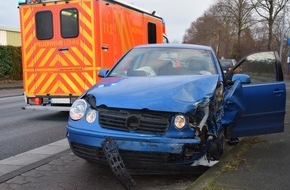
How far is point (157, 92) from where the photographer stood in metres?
4.76

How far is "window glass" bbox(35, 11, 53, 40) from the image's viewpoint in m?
10.0

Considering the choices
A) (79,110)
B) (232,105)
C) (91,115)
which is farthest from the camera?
(232,105)

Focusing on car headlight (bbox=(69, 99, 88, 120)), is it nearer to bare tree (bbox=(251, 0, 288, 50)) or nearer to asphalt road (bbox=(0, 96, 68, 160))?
asphalt road (bbox=(0, 96, 68, 160))

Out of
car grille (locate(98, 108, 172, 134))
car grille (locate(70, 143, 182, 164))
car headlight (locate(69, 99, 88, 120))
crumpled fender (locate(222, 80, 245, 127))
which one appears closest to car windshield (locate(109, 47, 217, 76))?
crumpled fender (locate(222, 80, 245, 127))

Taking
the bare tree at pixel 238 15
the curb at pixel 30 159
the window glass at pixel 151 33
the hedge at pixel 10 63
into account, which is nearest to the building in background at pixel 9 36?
the hedge at pixel 10 63

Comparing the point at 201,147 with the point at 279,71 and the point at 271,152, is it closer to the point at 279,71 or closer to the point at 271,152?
the point at 271,152

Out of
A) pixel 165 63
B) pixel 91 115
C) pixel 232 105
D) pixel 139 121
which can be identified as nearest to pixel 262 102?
Result: pixel 232 105

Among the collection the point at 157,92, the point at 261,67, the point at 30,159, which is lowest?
the point at 30,159

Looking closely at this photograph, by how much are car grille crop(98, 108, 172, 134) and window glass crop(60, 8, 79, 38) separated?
566 centimetres

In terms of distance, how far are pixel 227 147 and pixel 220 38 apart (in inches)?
2430

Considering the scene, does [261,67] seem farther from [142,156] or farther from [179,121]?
[142,156]

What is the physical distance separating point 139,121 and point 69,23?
600 centimetres

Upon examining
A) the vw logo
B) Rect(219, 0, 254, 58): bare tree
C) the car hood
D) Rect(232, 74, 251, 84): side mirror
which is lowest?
the vw logo

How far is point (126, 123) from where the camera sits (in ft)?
14.8
